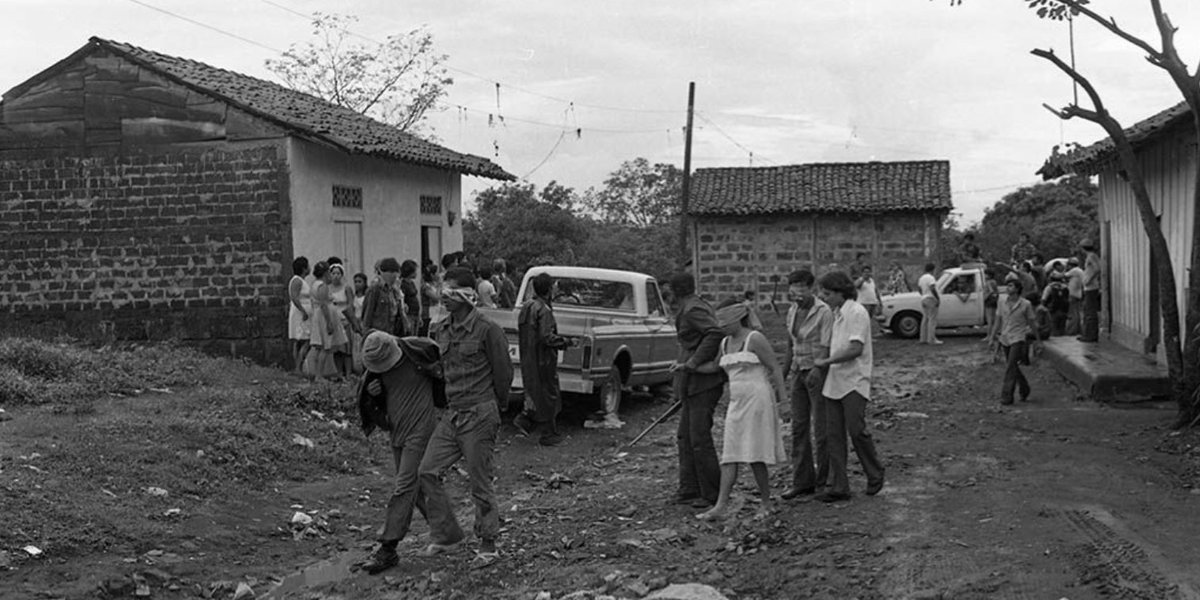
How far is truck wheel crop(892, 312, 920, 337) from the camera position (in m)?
24.7

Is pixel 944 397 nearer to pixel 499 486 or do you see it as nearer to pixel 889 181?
pixel 499 486

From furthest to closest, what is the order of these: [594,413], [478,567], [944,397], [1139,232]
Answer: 1. [1139,232]
2. [944,397]
3. [594,413]
4. [478,567]

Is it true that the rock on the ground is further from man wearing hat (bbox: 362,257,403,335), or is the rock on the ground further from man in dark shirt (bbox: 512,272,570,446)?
man wearing hat (bbox: 362,257,403,335)

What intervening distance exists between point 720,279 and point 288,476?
77.2 feet

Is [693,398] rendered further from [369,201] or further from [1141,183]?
[369,201]

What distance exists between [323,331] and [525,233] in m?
22.1

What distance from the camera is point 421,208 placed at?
22.0 metres

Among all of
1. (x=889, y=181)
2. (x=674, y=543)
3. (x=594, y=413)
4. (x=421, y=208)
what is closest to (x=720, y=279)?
(x=889, y=181)

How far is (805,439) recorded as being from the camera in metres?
9.30

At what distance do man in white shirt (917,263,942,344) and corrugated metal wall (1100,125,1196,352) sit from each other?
3483 mm

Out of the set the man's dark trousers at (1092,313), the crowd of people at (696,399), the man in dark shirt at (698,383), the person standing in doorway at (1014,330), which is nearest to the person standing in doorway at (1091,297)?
the man's dark trousers at (1092,313)

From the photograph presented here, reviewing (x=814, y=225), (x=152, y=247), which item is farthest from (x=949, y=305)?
(x=152, y=247)

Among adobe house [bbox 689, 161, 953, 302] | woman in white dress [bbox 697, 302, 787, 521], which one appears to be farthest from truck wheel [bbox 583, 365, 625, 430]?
adobe house [bbox 689, 161, 953, 302]

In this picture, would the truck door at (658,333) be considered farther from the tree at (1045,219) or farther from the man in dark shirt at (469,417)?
the tree at (1045,219)
